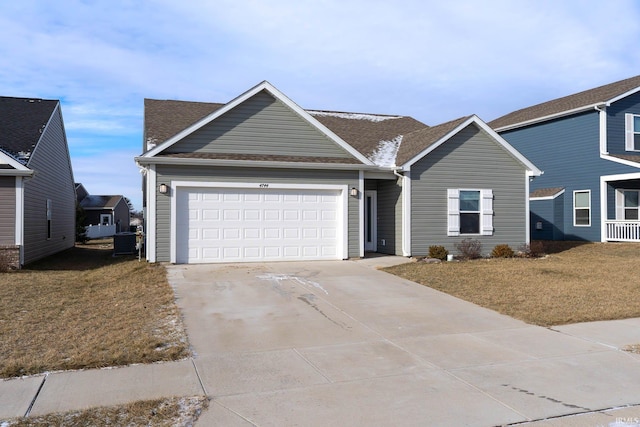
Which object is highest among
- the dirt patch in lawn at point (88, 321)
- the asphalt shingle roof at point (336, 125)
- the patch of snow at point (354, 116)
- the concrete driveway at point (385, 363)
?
the patch of snow at point (354, 116)

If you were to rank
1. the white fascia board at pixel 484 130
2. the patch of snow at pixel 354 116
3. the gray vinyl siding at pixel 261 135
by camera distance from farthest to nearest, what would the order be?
the patch of snow at pixel 354 116
the white fascia board at pixel 484 130
the gray vinyl siding at pixel 261 135

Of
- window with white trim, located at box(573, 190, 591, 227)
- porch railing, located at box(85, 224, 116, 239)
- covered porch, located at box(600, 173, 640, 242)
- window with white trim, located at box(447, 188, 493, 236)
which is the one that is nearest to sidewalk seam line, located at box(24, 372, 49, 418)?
window with white trim, located at box(447, 188, 493, 236)

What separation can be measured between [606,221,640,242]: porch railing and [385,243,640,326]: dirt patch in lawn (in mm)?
3993

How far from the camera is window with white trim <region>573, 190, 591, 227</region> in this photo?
2262 cm

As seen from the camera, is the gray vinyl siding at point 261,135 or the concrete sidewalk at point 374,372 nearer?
the concrete sidewalk at point 374,372

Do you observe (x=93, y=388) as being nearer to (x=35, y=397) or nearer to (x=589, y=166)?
(x=35, y=397)

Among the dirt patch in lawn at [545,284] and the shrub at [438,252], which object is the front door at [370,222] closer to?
the shrub at [438,252]

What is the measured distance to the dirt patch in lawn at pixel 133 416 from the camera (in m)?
4.44

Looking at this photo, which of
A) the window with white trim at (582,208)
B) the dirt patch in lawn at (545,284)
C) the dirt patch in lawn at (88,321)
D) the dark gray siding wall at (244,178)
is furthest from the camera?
the window with white trim at (582,208)

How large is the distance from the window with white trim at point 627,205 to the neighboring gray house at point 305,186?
23.3 feet

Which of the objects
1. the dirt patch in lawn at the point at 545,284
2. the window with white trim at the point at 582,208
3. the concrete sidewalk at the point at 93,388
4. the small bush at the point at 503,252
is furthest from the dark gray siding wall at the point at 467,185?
the concrete sidewalk at the point at 93,388

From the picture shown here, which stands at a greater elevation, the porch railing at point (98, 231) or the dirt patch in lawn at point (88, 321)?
the porch railing at point (98, 231)

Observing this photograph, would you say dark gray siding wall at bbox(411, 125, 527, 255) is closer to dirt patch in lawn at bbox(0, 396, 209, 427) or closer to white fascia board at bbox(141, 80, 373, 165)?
white fascia board at bbox(141, 80, 373, 165)

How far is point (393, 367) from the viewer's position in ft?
20.1
